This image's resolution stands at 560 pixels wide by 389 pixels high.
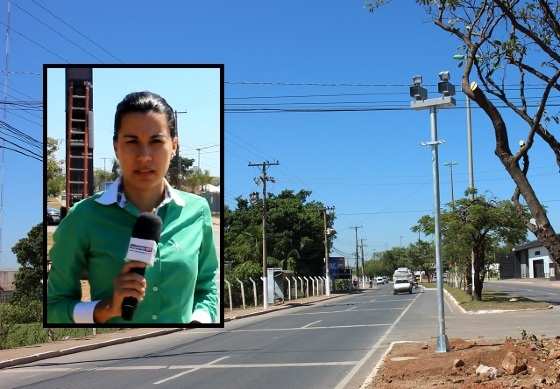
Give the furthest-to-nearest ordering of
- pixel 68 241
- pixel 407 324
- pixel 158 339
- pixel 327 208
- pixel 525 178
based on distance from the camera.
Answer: pixel 327 208 < pixel 407 324 < pixel 158 339 < pixel 525 178 < pixel 68 241

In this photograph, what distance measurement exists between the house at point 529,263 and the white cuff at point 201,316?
91.2 m

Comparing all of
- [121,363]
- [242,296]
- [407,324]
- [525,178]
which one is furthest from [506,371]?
[242,296]

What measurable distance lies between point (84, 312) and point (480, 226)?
105 ft

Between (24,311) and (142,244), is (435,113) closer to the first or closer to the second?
(142,244)

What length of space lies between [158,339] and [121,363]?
6572 millimetres

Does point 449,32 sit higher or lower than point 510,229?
higher

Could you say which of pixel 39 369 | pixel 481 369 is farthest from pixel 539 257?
pixel 481 369

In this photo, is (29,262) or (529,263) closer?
(29,262)

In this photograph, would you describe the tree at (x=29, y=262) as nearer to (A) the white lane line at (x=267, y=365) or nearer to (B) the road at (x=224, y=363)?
(B) the road at (x=224, y=363)

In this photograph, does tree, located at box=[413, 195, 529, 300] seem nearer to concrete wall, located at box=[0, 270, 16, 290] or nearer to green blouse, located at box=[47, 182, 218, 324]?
green blouse, located at box=[47, 182, 218, 324]

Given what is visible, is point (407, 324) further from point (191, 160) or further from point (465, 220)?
point (191, 160)

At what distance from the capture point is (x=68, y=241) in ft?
15.8

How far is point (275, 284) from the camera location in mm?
48812

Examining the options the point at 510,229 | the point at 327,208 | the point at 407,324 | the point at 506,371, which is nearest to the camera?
the point at 506,371
